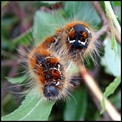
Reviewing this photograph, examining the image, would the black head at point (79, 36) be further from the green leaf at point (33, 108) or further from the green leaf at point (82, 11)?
the green leaf at point (82, 11)

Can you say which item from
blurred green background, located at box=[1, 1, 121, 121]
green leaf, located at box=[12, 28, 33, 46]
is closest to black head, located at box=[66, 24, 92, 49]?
blurred green background, located at box=[1, 1, 121, 121]

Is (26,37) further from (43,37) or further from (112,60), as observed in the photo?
(112,60)

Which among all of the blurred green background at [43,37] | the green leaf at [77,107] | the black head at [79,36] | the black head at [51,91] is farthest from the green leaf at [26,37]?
the black head at [51,91]

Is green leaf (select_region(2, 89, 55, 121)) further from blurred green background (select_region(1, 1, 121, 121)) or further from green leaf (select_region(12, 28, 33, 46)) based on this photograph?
green leaf (select_region(12, 28, 33, 46))

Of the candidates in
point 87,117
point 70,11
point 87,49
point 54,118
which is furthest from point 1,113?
point 87,49

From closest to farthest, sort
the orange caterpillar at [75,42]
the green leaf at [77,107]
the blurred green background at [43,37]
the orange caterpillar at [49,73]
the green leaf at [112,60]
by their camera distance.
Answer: the orange caterpillar at [49,73] → the orange caterpillar at [75,42] → the green leaf at [112,60] → the blurred green background at [43,37] → the green leaf at [77,107]

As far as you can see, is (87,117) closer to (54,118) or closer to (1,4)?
(54,118)
